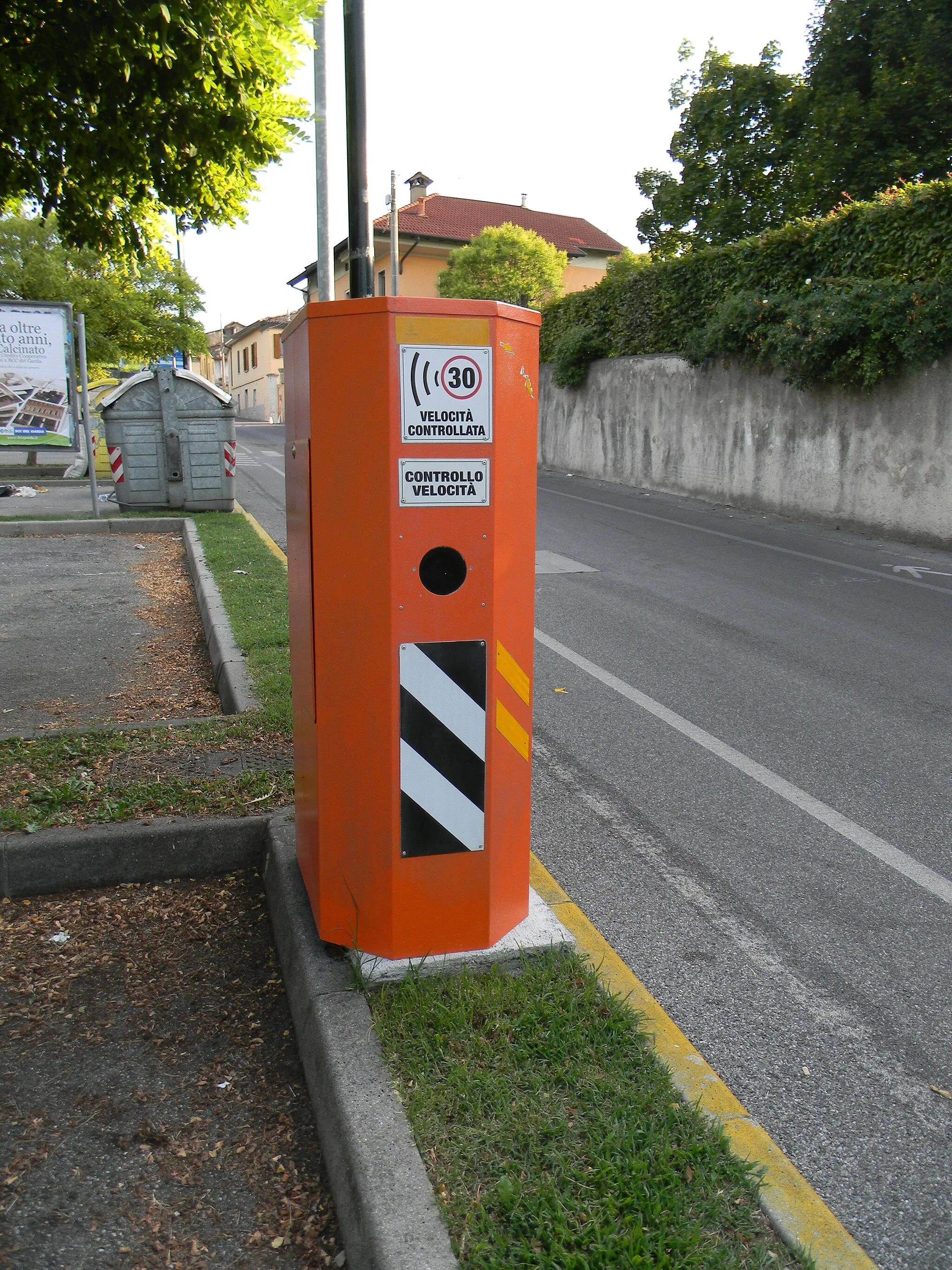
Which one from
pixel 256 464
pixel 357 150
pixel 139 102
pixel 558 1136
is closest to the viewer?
pixel 558 1136

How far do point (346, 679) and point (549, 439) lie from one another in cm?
2099

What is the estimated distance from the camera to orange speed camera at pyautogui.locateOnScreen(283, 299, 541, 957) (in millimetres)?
2582

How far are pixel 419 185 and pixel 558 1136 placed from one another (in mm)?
60809

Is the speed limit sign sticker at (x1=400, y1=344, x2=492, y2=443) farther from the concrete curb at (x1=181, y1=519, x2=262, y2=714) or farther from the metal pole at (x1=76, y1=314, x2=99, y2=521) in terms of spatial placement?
the metal pole at (x1=76, y1=314, x2=99, y2=521)

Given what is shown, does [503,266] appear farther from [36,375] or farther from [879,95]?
[36,375]

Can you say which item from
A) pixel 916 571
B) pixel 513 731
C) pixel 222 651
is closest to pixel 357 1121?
pixel 513 731

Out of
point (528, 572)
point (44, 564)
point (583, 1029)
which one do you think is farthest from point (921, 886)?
point (44, 564)

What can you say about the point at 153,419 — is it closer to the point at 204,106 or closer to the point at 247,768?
the point at 204,106

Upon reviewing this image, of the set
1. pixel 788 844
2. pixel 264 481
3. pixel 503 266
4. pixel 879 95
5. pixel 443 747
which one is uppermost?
pixel 879 95

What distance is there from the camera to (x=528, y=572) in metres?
2.94

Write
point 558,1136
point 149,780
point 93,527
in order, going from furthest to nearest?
1. point 93,527
2. point 149,780
3. point 558,1136

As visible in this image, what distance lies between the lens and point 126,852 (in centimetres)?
366

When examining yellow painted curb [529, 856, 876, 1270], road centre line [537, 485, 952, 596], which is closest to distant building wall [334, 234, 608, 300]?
road centre line [537, 485, 952, 596]

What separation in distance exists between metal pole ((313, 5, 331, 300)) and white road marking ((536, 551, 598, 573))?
7974mm
